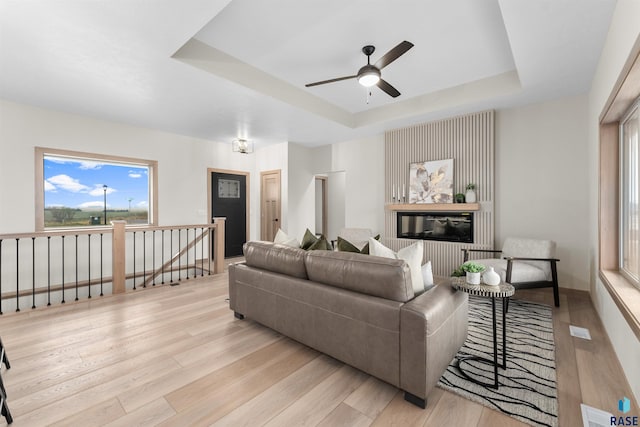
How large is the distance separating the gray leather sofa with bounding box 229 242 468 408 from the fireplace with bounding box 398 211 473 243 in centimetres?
A: 278

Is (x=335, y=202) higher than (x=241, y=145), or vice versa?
(x=241, y=145)

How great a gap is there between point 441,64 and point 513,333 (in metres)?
3.08

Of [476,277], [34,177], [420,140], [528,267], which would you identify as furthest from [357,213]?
[34,177]

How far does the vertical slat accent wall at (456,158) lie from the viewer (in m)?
4.44

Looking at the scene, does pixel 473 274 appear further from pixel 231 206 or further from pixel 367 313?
pixel 231 206

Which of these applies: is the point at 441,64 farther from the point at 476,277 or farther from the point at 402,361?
the point at 402,361

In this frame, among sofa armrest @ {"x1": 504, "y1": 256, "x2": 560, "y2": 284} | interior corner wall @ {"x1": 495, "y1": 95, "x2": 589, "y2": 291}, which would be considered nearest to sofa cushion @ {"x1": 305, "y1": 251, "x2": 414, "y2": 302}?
sofa armrest @ {"x1": 504, "y1": 256, "x2": 560, "y2": 284}

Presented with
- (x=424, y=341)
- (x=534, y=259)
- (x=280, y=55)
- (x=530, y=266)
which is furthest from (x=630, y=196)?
(x=280, y=55)

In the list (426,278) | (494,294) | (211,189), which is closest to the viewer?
(494,294)

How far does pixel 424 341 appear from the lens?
5.46 ft

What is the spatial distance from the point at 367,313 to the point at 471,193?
345 cm

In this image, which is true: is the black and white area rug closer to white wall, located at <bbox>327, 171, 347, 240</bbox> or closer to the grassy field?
the grassy field

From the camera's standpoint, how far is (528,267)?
3.42 metres

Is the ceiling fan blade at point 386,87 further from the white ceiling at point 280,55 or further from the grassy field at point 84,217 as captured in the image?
the grassy field at point 84,217
